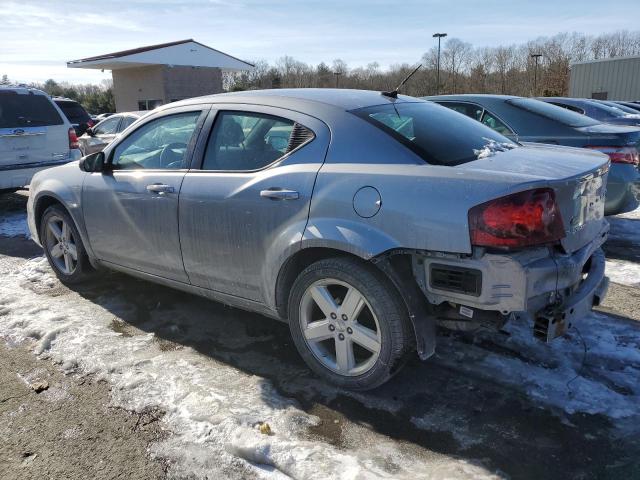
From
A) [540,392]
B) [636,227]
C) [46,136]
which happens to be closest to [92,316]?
[540,392]

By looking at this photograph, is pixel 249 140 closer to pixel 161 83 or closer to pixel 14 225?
pixel 14 225

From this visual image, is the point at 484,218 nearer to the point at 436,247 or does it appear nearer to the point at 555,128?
the point at 436,247

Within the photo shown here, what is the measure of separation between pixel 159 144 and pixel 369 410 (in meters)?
2.52

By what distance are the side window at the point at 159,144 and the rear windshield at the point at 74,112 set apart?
14222 mm

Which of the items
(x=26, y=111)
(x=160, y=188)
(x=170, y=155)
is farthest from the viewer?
(x=26, y=111)

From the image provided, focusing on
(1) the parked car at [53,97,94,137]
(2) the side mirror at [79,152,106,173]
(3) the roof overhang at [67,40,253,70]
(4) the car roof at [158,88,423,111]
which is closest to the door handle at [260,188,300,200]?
(4) the car roof at [158,88,423,111]

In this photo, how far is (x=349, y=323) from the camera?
301 centimetres

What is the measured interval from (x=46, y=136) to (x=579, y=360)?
26.9ft

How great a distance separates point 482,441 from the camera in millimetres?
2637

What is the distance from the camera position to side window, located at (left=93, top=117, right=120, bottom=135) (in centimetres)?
1225

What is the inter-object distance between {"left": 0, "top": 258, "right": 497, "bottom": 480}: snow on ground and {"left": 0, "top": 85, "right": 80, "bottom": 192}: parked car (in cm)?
440

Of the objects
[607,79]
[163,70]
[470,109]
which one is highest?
[163,70]

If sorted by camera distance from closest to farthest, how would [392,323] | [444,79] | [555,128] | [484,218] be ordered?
[484,218]
[392,323]
[555,128]
[444,79]

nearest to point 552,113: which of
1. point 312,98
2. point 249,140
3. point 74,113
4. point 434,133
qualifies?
point 434,133
